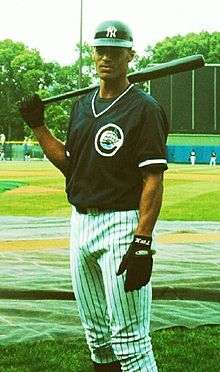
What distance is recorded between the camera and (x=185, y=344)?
534cm

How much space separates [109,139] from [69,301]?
382 cm

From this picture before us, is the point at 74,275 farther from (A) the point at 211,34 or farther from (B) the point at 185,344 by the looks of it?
(A) the point at 211,34

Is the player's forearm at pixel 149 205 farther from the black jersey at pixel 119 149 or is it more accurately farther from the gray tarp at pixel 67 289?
the gray tarp at pixel 67 289

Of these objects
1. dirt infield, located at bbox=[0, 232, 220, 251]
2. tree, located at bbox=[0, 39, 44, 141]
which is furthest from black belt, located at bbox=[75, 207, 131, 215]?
tree, located at bbox=[0, 39, 44, 141]

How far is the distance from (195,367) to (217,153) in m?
48.6

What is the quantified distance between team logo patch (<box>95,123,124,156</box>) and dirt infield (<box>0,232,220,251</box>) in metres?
7.13

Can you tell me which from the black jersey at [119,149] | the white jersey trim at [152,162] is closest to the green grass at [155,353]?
the black jersey at [119,149]

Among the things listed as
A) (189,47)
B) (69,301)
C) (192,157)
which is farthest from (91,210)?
(189,47)

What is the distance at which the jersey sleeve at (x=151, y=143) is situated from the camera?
3.17 meters

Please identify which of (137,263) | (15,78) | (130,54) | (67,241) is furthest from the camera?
(15,78)

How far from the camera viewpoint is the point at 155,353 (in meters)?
5.11

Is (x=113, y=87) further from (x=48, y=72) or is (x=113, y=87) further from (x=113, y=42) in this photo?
(x=48, y=72)

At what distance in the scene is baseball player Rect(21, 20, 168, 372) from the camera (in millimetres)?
3174

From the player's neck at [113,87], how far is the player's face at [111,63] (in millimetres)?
25
